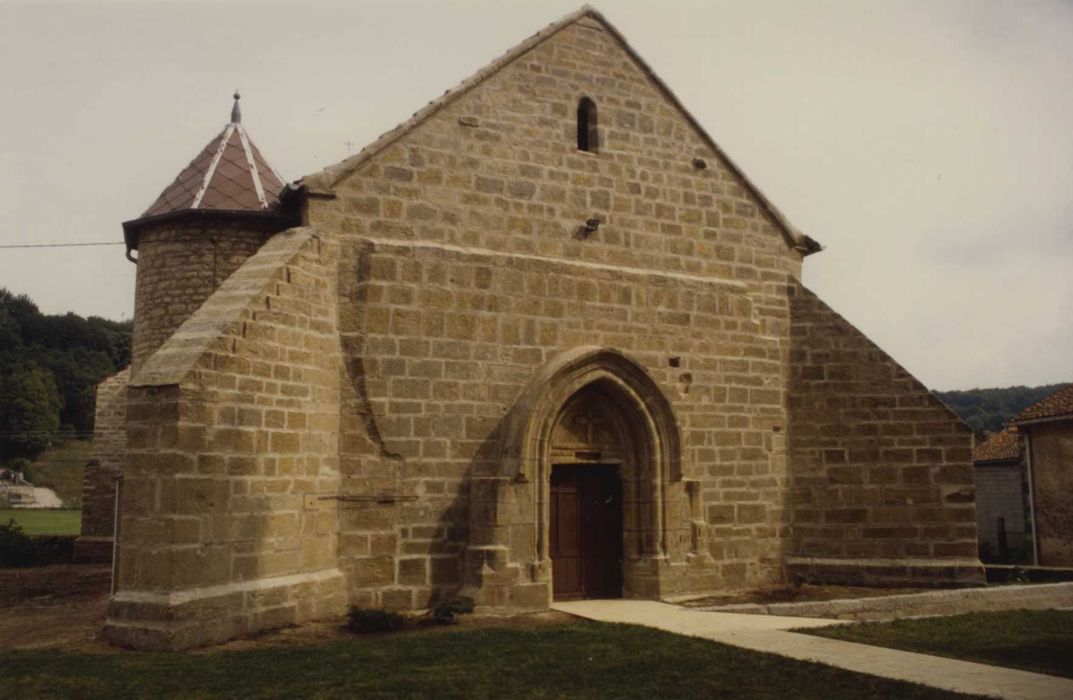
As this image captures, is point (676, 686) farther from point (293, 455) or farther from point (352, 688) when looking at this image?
point (293, 455)

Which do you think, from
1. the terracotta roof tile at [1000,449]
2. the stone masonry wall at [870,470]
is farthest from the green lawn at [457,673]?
the terracotta roof tile at [1000,449]

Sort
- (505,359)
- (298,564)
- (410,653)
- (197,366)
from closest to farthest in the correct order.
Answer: (410,653)
(197,366)
(298,564)
(505,359)

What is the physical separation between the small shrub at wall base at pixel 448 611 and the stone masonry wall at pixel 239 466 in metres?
1.11

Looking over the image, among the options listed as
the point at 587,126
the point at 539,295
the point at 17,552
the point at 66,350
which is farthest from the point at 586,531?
the point at 66,350

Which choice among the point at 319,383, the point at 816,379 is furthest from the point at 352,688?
the point at 816,379

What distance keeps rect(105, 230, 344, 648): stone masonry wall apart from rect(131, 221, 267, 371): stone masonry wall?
3278mm

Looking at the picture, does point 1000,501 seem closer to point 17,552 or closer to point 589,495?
point 589,495

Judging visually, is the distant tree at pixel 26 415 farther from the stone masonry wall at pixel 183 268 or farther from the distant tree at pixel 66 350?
the stone masonry wall at pixel 183 268

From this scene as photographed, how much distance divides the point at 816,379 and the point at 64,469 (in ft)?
239

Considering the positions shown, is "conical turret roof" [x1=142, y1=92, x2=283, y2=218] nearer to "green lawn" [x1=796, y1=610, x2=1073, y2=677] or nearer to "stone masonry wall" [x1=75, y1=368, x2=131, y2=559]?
"stone masonry wall" [x1=75, y1=368, x2=131, y2=559]

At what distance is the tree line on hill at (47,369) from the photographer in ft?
237

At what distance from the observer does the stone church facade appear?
9.20 m

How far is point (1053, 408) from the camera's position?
22781 mm

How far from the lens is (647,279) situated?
1291cm
